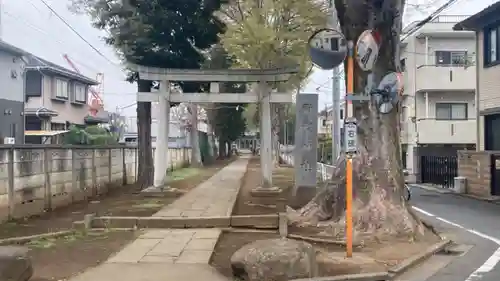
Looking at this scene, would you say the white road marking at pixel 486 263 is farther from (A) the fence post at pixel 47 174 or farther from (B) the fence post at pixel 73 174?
(B) the fence post at pixel 73 174

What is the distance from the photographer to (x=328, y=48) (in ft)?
29.6

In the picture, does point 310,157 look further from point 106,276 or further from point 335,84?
point 106,276

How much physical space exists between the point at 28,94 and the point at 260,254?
2949 cm

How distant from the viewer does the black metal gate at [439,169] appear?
26578mm

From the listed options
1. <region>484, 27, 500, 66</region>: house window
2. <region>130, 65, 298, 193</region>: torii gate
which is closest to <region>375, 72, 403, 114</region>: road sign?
<region>130, 65, 298, 193</region>: torii gate

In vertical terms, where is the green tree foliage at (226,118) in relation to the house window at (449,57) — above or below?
below

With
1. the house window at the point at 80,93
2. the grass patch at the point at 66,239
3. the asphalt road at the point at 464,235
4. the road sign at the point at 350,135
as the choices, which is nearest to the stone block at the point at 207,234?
the grass patch at the point at 66,239

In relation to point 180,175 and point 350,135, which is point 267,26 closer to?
point 180,175

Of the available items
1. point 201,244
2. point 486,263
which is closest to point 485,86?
point 486,263

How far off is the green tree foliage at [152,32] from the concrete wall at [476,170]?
36.5ft

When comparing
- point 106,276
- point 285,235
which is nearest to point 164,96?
point 285,235

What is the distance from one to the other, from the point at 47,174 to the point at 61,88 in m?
22.8

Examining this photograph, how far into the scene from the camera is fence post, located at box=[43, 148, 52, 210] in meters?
13.7

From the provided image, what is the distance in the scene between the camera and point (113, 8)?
Answer: 729 inches
